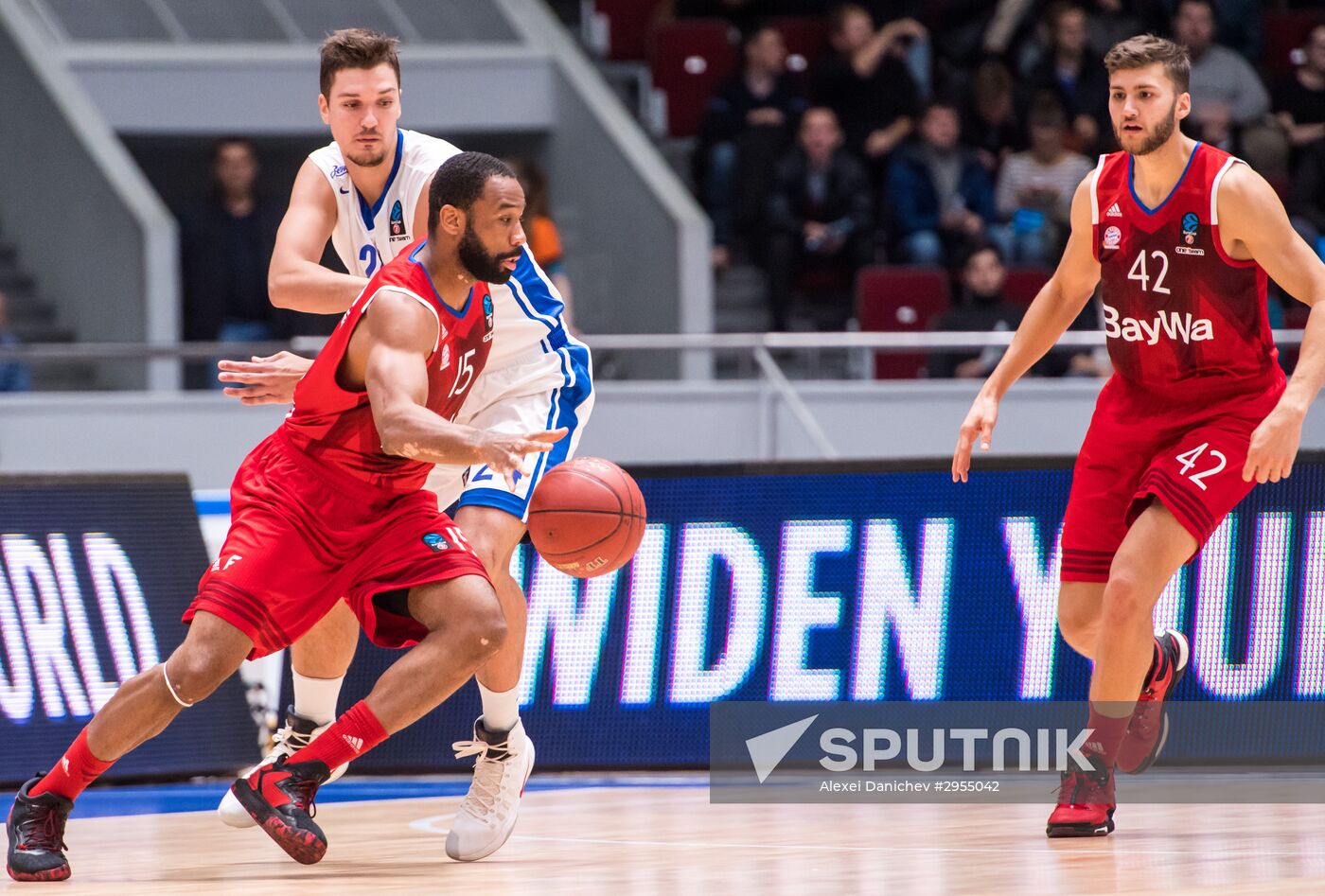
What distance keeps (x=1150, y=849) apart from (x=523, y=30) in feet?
34.4

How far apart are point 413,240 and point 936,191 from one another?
7.45m

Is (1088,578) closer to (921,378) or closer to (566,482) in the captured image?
(566,482)

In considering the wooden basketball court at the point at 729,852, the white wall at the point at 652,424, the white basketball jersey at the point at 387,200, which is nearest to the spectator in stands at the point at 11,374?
the white wall at the point at 652,424

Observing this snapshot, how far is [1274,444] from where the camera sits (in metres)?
5.47

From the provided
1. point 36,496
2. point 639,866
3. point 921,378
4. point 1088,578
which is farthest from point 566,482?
point 921,378

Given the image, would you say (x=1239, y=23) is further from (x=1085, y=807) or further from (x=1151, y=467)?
(x=1085, y=807)

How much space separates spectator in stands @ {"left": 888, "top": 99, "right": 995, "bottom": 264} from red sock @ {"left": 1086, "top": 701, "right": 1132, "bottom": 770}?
7131 millimetres

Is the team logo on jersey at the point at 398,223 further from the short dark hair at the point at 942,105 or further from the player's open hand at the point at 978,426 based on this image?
the short dark hair at the point at 942,105

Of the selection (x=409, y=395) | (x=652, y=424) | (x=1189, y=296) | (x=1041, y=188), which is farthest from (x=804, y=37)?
(x=409, y=395)

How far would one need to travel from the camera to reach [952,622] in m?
7.72

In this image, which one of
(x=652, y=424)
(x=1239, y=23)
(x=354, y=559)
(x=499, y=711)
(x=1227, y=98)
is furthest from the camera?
(x=1239, y=23)

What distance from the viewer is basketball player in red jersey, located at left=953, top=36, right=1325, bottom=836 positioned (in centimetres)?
565

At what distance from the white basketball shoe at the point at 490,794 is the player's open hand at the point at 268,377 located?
1077 millimetres

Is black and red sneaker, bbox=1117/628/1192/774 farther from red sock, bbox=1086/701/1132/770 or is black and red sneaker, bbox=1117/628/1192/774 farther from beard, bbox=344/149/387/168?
beard, bbox=344/149/387/168
